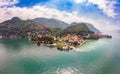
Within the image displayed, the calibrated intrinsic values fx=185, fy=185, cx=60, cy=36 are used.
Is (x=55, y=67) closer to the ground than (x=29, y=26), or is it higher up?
closer to the ground

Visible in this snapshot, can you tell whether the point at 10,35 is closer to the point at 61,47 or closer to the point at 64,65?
the point at 61,47

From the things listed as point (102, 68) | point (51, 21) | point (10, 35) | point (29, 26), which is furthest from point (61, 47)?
point (51, 21)

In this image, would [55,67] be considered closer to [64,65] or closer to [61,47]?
[64,65]

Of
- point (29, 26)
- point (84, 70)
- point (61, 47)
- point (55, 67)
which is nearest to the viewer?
point (84, 70)

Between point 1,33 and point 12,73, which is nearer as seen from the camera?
point 12,73

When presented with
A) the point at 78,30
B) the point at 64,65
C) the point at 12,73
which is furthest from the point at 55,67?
the point at 78,30

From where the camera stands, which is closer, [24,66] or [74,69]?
[74,69]

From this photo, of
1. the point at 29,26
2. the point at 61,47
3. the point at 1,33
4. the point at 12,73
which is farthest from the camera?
the point at 29,26

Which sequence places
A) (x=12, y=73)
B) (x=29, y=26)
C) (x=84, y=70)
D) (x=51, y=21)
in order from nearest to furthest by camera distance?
(x=12, y=73) < (x=84, y=70) < (x=29, y=26) < (x=51, y=21)

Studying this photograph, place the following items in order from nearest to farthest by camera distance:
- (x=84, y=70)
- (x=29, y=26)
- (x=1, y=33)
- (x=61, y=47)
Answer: (x=84, y=70)
(x=61, y=47)
(x=1, y=33)
(x=29, y=26)
